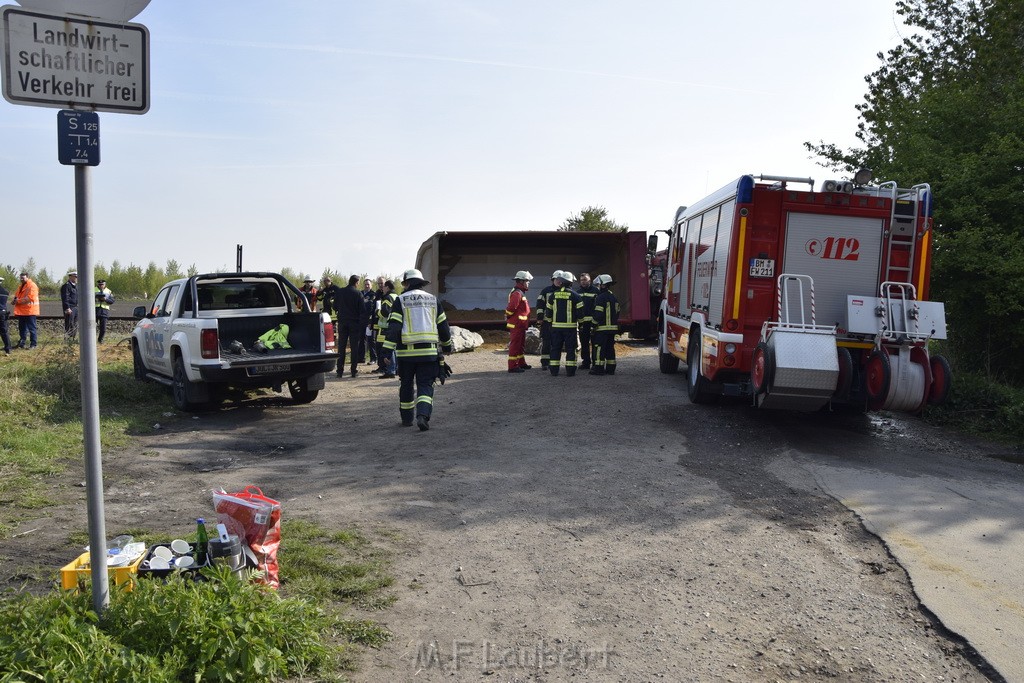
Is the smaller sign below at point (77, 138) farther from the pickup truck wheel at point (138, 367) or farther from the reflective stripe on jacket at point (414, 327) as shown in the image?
the pickup truck wheel at point (138, 367)

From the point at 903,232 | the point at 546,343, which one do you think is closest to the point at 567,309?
the point at 546,343

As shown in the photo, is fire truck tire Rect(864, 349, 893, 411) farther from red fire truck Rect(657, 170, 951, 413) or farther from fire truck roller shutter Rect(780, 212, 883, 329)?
fire truck roller shutter Rect(780, 212, 883, 329)

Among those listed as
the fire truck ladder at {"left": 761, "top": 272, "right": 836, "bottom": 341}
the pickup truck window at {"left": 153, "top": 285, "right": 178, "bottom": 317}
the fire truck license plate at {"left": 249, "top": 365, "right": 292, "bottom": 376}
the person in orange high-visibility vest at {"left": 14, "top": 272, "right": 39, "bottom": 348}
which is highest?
the fire truck ladder at {"left": 761, "top": 272, "right": 836, "bottom": 341}

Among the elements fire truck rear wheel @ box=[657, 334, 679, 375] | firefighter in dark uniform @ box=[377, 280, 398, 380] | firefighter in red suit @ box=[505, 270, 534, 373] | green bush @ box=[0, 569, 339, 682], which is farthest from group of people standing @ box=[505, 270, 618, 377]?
green bush @ box=[0, 569, 339, 682]

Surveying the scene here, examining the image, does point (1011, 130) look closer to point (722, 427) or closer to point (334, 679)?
point (722, 427)

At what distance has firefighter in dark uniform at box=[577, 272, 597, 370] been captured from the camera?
547 inches

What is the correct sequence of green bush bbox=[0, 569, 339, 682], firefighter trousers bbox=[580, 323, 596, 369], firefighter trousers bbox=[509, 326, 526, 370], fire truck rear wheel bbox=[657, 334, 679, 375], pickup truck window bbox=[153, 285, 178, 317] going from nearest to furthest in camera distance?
green bush bbox=[0, 569, 339, 682] → pickup truck window bbox=[153, 285, 178, 317] → fire truck rear wheel bbox=[657, 334, 679, 375] → firefighter trousers bbox=[580, 323, 596, 369] → firefighter trousers bbox=[509, 326, 526, 370]

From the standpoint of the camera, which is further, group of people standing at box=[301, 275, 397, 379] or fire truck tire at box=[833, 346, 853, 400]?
group of people standing at box=[301, 275, 397, 379]

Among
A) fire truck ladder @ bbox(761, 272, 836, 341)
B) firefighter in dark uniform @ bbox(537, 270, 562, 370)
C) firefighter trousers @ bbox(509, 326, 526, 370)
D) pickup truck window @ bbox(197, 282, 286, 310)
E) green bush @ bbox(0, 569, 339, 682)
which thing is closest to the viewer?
green bush @ bbox(0, 569, 339, 682)

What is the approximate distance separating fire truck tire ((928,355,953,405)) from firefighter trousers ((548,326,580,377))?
257 inches

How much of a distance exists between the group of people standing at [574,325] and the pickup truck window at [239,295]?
4.70 meters

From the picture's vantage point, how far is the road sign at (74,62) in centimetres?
315

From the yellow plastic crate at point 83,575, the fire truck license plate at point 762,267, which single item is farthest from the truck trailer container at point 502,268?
the yellow plastic crate at point 83,575

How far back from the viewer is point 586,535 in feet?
17.4
